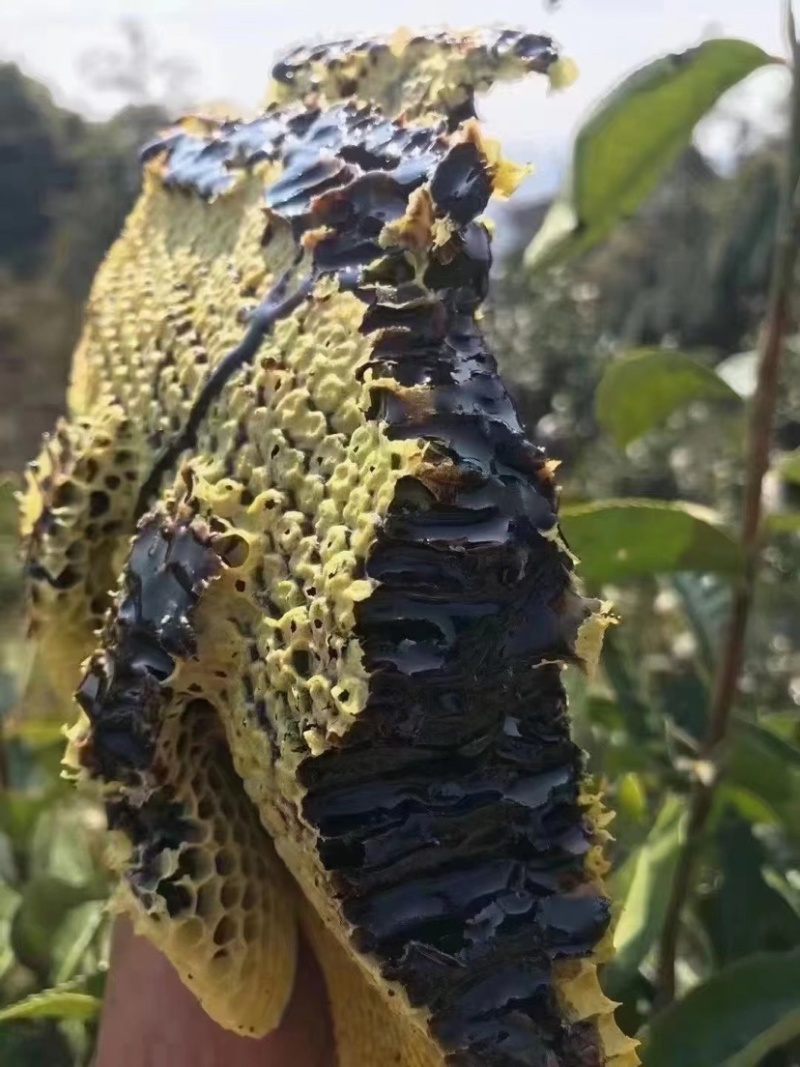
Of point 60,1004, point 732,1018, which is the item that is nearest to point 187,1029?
point 60,1004

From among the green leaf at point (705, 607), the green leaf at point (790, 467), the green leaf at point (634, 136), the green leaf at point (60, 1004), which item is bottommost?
the green leaf at point (60, 1004)

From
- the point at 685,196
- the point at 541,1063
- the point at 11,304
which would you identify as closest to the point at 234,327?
the point at 541,1063

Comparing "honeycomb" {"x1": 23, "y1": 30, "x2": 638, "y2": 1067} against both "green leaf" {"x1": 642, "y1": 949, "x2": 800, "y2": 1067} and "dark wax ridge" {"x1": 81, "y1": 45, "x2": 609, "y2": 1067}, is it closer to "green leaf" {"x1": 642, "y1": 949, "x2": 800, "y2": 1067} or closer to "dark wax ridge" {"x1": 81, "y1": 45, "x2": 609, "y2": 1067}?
"dark wax ridge" {"x1": 81, "y1": 45, "x2": 609, "y2": 1067}

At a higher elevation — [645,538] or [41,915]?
[645,538]

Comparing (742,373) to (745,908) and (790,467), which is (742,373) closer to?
(790,467)

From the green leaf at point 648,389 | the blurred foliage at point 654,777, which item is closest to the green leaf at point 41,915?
the blurred foliage at point 654,777

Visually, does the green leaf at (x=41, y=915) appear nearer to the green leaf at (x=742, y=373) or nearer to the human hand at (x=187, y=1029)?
the human hand at (x=187, y=1029)
